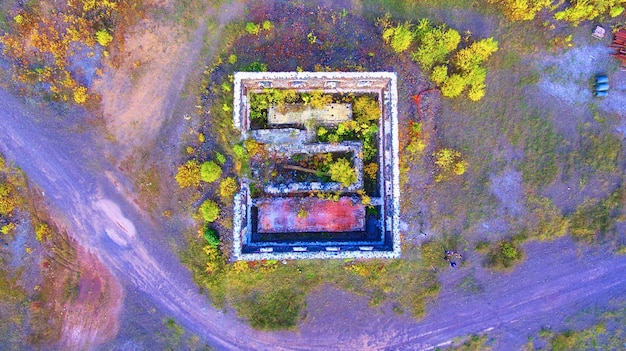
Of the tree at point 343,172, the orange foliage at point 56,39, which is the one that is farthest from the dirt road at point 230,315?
the tree at point 343,172

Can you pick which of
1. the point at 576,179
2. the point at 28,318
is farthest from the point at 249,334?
the point at 576,179

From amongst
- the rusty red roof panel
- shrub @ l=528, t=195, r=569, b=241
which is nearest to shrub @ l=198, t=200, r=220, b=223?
the rusty red roof panel

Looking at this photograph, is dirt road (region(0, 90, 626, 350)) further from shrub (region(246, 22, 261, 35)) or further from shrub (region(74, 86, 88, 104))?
shrub (region(246, 22, 261, 35))

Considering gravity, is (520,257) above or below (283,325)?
above

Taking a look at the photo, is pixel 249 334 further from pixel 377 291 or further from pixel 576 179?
pixel 576 179

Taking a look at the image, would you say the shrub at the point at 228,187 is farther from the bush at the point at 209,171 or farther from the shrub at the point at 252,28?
the shrub at the point at 252,28

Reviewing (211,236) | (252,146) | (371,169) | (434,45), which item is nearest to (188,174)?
(211,236)

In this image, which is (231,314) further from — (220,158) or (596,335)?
(596,335)
